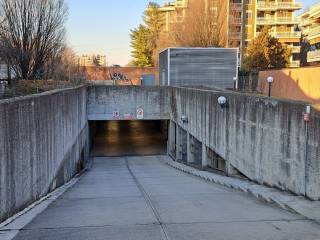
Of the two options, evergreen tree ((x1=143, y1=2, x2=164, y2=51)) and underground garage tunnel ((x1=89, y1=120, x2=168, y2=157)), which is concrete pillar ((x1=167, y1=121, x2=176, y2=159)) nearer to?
underground garage tunnel ((x1=89, y1=120, x2=168, y2=157))

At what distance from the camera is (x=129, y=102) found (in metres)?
37.0

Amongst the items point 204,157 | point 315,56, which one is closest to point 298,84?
point 204,157

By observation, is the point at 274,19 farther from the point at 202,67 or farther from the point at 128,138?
the point at 128,138

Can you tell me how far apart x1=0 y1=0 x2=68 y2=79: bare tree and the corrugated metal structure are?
11.8m

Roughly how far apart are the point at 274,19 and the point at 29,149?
7218cm

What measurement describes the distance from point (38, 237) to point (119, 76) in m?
64.9


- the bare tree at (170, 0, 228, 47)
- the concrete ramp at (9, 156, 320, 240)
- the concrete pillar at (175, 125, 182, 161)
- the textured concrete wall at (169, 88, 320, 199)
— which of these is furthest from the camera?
the bare tree at (170, 0, 228, 47)

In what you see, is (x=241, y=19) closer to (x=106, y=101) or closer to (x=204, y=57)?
(x=204, y=57)

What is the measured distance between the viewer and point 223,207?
1055 centimetres

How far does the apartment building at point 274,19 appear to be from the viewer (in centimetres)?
7619

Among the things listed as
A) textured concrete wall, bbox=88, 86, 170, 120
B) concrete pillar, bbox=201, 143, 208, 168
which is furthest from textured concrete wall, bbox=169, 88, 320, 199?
textured concrete wall, bbox=88, 86, 170, 120

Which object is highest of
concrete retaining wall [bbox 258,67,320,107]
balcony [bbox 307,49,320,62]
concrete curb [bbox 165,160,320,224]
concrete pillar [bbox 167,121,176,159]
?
balcony [bbox 307,49,320,62]

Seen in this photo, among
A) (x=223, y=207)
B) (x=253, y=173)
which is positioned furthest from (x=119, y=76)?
(x=223, y=207)

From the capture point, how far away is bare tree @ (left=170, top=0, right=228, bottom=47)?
5491 centimetres
